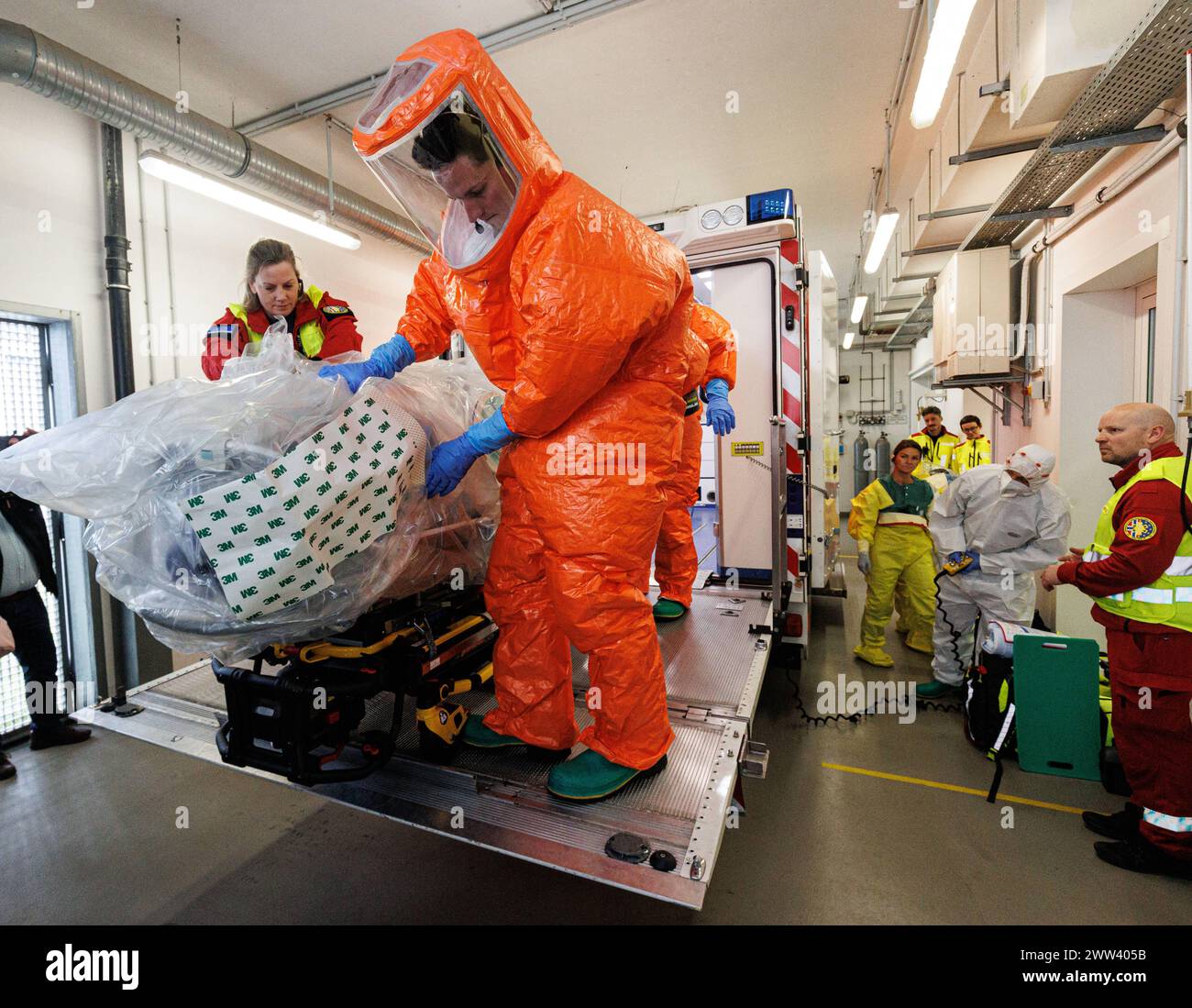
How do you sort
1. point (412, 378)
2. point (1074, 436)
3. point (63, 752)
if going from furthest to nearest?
point (1074, 436), point (63, 752), point (412, 378)

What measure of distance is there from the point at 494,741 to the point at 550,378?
1124 mm

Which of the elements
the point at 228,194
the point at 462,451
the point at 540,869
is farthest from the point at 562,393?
the point at 228,194

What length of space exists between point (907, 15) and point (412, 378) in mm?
4038

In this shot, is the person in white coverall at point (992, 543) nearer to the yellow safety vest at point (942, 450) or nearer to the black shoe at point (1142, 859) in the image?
the black shoe at point (1142, 859)

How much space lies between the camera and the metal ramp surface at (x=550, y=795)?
4.44 feet

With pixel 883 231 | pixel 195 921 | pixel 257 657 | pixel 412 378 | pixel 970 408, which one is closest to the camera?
pixel 257 657

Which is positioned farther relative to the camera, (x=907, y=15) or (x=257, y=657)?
(x=907, y=15)

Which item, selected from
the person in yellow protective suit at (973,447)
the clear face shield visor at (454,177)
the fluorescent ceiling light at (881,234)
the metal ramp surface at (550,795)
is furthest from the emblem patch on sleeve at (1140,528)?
the person in yellow protective suit at (973,447)

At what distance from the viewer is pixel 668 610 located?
9.85 feet

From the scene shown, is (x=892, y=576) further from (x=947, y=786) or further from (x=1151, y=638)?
(x=1151, y=638)

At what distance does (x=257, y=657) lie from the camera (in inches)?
67.3
